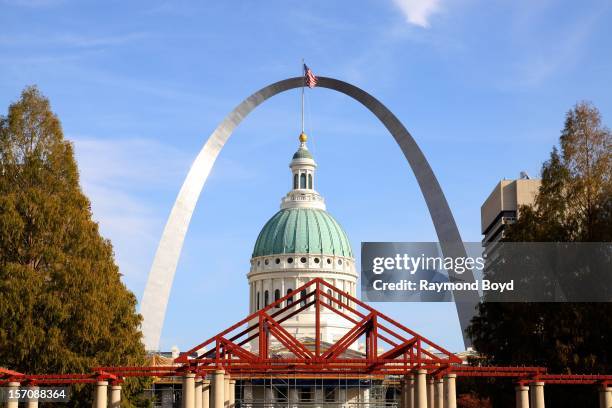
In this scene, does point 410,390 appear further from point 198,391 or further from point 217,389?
point 217,389

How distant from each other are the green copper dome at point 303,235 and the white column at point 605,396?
122 meters

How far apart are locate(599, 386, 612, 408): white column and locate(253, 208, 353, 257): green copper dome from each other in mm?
121642

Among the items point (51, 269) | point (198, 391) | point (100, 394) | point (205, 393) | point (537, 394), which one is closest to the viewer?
point (100, 394)

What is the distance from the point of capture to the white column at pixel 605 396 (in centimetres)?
4309

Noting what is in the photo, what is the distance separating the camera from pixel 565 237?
50.7 m

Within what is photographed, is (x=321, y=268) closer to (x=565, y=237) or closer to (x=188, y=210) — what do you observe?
(x=188, y=210)

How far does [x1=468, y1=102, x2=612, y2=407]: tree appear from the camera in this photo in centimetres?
4881

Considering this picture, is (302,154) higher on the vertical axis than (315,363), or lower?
higher

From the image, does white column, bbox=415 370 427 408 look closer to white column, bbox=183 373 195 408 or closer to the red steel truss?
the red steel truss

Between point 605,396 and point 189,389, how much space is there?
689 inches

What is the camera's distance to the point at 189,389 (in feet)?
152

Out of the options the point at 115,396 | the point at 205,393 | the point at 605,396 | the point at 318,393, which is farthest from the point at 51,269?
the point at 318,393

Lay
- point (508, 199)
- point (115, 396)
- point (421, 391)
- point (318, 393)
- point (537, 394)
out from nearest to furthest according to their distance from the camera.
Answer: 1. point (537, 394)
2. point (115, 396)
3. point (421, 391)
4. point (318, 393)
5. point (508, 199)

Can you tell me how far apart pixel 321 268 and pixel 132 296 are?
11176cm
